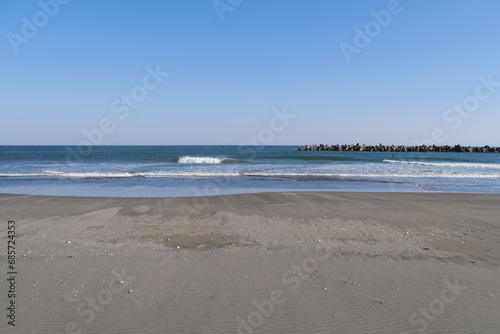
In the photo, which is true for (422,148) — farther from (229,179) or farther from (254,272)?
(254,272)

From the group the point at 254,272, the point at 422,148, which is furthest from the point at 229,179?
the point at 422,148

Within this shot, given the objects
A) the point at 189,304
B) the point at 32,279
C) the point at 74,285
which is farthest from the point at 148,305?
the point at 32,279

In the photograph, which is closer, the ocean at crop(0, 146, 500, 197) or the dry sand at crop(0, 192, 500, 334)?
the dry sand at crop(0, 192, 500, 334)

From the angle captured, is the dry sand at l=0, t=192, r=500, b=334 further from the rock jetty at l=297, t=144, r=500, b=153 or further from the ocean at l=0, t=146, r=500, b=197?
the rock jetty at l=297, t=144, r=500, b=153

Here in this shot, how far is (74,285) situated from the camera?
15.5 ft

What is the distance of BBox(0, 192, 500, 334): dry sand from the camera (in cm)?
390

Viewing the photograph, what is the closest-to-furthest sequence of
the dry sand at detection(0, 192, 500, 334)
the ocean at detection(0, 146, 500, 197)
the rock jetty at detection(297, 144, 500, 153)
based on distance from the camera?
the dry sand at detection(0, 192, 500, 334)
the ocean at detection(0, 146, 500, 197)
the rock jetty at detection(297, 144, 500, 153)

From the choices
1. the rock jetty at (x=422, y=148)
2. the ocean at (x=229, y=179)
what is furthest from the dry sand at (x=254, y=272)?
the rock jetty at (x=422, y=148)

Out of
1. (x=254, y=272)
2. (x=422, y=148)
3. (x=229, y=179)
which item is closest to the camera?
(x=254, y=272)

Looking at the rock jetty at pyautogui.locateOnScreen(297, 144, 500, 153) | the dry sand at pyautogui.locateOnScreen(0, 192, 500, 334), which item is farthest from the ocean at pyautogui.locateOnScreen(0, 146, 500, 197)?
the rock jetty at pyautogui.locateOnScreen(297, 144, 500, 153)

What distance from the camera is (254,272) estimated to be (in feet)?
17.2

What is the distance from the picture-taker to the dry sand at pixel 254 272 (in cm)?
390

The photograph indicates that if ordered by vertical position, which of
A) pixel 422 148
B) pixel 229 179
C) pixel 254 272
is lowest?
pixel 229 179

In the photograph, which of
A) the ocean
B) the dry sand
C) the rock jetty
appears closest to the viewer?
the dry sand
